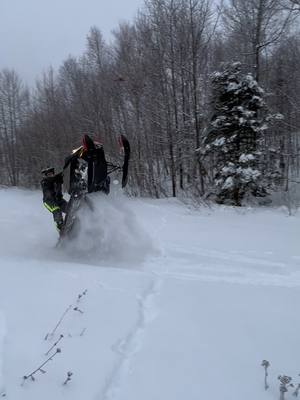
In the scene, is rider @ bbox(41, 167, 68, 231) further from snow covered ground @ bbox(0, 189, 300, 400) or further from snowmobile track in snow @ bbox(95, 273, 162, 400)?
snowmobile track in snow @ bbox(95, 273, 162, 400)


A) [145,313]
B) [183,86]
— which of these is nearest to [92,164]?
[145,313]

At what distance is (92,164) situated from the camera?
7699 mm

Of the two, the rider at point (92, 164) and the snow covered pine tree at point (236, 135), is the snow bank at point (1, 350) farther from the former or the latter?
the snow covered pine tree at point (236, 135)

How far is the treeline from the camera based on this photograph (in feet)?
63.9

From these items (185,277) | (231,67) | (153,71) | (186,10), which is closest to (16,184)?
(153,71)

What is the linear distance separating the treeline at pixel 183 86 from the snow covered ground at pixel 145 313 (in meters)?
Answer: 9.36

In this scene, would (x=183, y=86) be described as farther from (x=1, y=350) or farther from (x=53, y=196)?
(x=1, y=350)

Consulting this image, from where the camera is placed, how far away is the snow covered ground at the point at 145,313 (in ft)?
10.7

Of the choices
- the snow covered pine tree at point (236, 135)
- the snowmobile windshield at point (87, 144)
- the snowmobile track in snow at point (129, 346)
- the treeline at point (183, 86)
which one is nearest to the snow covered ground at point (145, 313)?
the snowmobile track in snow at point (129, 346)

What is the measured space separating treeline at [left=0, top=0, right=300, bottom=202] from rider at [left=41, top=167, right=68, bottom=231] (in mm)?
8867

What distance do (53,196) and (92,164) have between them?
1263 millimetres

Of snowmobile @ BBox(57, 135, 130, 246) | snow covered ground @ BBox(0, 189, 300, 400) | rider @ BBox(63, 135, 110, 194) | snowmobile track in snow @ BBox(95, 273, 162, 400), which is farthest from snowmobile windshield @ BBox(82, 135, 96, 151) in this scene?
snowmobile track in snow @ BBox(95, 273, 162, 400)

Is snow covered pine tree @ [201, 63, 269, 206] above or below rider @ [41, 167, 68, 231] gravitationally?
above

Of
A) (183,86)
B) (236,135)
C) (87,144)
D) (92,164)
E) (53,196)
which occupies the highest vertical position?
(183,86)
